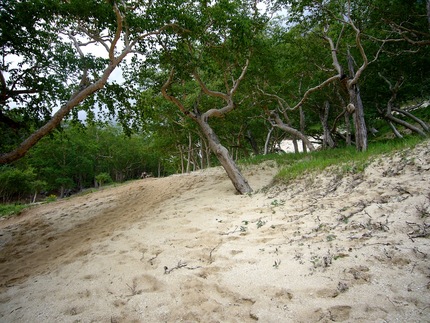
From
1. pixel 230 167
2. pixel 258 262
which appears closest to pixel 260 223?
pixel 258 262

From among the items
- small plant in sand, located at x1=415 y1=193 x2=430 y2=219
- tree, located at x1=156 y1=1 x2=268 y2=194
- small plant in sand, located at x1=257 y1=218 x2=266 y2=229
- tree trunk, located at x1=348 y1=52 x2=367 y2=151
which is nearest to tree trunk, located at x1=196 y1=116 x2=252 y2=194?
tree, located at x1=156 y1=1 x2=268 y2=194

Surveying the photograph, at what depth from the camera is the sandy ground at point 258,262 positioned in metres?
2.03

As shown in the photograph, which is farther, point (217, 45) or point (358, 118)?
point (358, 118)

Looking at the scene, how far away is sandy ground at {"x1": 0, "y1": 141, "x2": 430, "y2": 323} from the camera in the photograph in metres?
2.03

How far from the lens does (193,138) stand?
849 inches

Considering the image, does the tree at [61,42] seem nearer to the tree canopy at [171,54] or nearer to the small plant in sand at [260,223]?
the tree canopy at [171,54]

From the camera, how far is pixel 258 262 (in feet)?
9.21

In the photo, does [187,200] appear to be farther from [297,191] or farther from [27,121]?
[27,121]

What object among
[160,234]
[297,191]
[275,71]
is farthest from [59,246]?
[275,71]

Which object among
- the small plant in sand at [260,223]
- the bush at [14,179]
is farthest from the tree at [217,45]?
the bush at [14,179]

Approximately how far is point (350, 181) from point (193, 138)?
17503 mm

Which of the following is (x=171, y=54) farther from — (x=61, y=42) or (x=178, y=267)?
(x=178, y=267)

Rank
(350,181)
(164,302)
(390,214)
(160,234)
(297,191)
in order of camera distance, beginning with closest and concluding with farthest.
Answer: (164,302) < (390,214) < (160,234) < (350,181) < (297,191)

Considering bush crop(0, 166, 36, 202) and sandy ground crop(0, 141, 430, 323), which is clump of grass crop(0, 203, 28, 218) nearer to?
sandy ground crop(0, 141, 430, 323)
